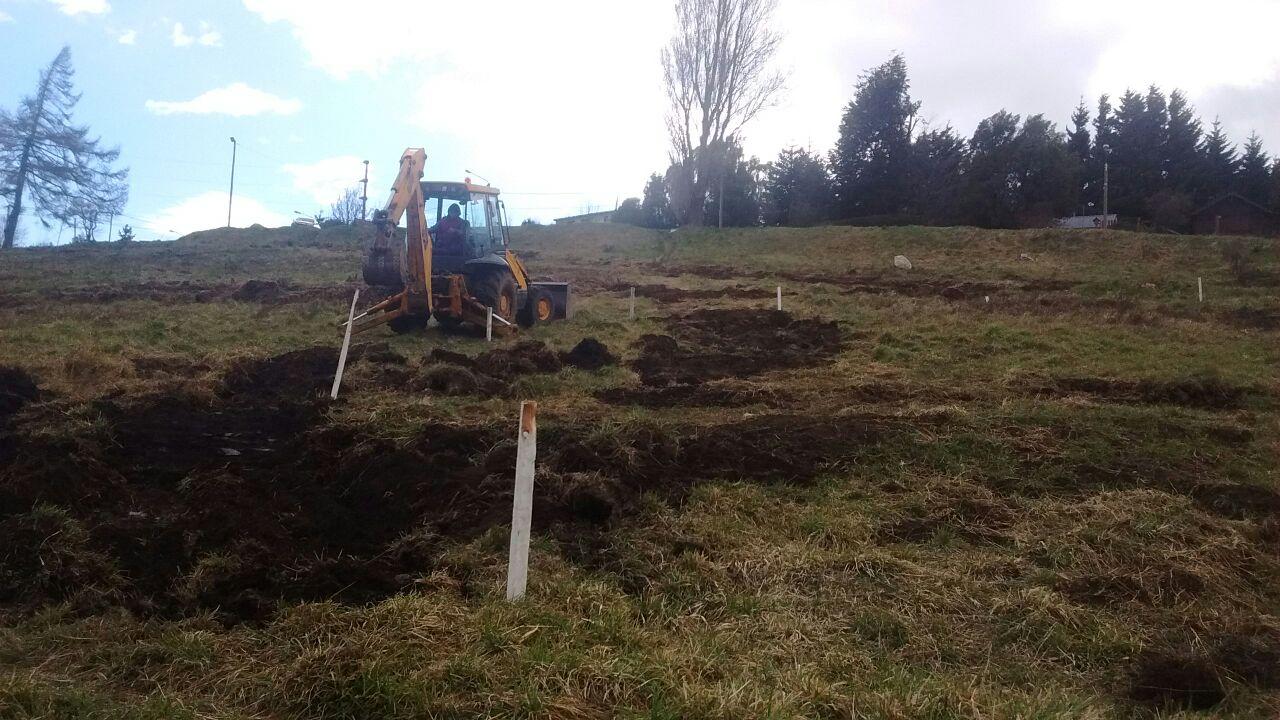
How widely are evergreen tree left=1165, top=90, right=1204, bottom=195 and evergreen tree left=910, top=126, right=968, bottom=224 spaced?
448 inches

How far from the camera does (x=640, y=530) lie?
16.9 ft

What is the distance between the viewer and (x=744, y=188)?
46.2 m

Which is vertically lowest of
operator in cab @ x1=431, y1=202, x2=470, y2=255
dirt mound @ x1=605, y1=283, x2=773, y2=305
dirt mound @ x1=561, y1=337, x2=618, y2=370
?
dirt mound @ x1=561, y1=337, x2=618, y2=370

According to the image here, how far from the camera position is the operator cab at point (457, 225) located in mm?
13875

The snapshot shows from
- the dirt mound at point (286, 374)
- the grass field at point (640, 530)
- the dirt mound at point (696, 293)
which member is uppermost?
the dirt mound at point (696, 293)

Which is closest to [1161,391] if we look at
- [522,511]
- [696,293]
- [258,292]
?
[522,511]

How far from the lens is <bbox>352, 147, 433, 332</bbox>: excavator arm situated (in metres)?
11.8

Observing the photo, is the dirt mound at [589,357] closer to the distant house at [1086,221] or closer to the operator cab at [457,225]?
the operator cab at [457,225]

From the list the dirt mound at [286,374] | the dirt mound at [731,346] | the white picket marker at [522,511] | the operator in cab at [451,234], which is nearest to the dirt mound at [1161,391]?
the dirt mound at [731,346]

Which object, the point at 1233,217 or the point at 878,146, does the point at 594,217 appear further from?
Result: the point at 1233,217

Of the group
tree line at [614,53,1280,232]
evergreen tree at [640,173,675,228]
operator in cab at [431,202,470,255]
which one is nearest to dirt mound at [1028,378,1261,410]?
operator in cab at [431,202,470,255]

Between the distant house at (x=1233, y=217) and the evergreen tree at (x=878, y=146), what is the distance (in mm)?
13861

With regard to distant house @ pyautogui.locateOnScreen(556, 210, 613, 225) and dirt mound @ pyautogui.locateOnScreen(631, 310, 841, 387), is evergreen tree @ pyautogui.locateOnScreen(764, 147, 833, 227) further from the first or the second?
dirt mound @ pyautogui.locateOnScreen(631, 310, 841, 387)

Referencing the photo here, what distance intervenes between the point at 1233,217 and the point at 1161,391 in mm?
36755
